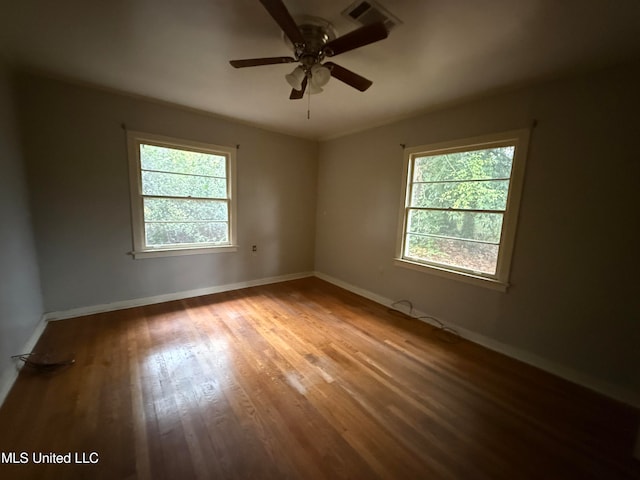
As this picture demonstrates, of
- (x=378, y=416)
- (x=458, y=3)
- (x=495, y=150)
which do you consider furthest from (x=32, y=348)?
(x=495, y=150)

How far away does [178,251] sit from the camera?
11.2ft

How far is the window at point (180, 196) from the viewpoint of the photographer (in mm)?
3080

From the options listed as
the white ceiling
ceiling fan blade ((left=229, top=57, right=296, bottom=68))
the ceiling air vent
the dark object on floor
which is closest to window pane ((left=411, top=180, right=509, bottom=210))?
the white ceiling

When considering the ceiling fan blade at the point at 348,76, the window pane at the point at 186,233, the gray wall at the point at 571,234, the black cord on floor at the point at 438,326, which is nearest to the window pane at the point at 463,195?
the gray wall at the point at 571,234

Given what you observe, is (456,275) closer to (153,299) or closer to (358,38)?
(358,38)

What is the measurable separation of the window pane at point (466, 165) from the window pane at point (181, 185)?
2.73 metres

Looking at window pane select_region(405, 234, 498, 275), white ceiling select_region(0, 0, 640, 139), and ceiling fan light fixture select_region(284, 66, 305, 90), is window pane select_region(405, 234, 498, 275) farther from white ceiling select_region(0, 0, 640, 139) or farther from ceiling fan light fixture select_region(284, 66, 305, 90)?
ceiling fan light fixture select_region(284, 66, 305, 90)

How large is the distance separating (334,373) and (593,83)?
3.06 metres

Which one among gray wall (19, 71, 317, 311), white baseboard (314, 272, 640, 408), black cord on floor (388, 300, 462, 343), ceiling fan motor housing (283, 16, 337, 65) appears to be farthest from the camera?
black cord on floor (388, 300, 462, 343)

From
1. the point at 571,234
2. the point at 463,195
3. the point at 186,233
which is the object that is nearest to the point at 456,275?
the point at 463,195

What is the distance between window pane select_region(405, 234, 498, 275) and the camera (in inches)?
104

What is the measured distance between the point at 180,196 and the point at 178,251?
73 cm

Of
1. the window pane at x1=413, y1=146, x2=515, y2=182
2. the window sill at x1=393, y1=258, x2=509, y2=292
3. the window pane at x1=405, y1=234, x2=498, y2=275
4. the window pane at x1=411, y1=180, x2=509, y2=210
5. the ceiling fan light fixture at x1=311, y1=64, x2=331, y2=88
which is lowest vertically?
the window sill at x1=393, y1=258, x2=509, y2=292

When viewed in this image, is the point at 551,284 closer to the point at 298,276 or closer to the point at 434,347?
the point at 434,347
